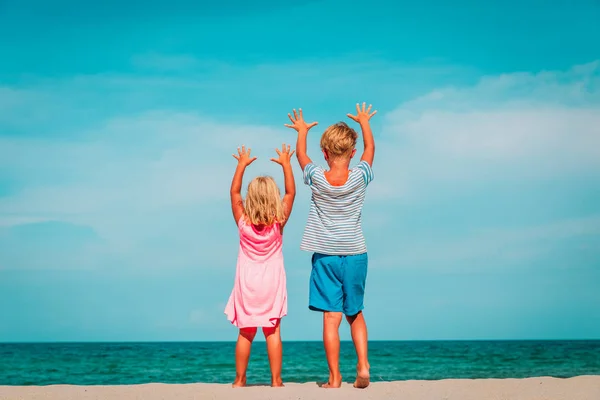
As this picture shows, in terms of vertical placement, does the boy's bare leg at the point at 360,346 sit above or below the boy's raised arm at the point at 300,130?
below

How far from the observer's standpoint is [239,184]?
5.98 meters

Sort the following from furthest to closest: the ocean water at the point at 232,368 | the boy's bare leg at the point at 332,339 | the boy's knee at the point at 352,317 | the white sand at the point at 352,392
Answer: the ocean water at the point at 232,368
the boy's knee at the point at 352,317
the boy's bare leg at the point at 332,339
the white sand at the point at 352,392

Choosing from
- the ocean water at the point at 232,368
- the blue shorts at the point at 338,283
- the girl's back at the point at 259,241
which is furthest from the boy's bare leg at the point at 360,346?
the ocean water at the point at 232,368

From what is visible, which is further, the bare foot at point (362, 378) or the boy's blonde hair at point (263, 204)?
the boy's blonde hair at point (263, 204)

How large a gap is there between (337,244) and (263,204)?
713 mm

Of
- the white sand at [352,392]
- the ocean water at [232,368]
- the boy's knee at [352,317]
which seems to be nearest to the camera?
the white sand at [352,392]

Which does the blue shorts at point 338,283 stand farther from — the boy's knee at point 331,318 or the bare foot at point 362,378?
the bare foot at point 362,378

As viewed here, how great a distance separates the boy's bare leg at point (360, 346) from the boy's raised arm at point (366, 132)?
1329mm

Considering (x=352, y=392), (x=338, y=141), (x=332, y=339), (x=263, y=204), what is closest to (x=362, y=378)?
(x=352, y=392)

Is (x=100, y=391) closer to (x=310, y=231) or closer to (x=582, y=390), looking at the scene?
(x=310, y=231)

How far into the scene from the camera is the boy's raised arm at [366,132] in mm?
5898

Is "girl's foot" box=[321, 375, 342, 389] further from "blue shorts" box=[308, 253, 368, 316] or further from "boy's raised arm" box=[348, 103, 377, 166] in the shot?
"boy's raised arm" box=[348, 103, 377, 166]

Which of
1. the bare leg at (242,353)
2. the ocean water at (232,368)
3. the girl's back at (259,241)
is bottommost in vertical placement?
the ocean water at (232,368)

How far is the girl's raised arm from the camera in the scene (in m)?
5.91
